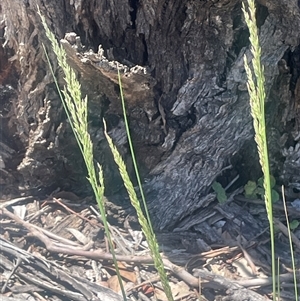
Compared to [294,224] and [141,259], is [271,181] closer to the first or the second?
[294,224]

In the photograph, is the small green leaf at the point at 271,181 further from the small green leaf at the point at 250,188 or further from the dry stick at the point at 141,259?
the dry stick at the point at 141,259

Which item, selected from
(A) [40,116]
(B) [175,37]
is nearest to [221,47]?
(B) [175,37]

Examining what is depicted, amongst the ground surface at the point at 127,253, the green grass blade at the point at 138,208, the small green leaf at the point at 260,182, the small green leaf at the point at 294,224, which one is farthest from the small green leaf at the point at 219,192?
the green grass blade at the point at 138,208

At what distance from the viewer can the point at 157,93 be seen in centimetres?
206

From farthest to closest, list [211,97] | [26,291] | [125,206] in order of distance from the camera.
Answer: [125,206] → [211,97] → [26,291]

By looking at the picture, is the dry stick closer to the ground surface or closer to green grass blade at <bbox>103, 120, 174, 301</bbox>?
the ground surface

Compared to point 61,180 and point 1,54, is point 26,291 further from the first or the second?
point 1,54

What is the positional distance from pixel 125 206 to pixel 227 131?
0.51m

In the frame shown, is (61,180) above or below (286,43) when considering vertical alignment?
below

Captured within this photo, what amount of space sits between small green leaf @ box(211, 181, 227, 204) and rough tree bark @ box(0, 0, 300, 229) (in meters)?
0.04

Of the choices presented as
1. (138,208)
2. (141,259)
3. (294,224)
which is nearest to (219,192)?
(294,224)

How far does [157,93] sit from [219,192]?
19.7 inches

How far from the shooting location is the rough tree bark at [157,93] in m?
Result: 1.91

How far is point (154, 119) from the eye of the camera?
2.10 meters
